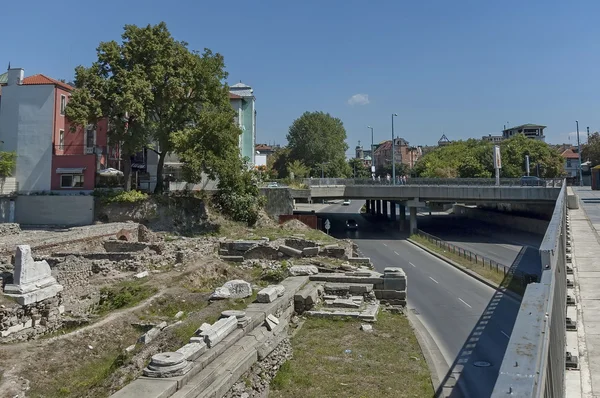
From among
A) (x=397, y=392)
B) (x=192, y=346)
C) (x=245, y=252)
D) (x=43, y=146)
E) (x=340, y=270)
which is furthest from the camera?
(x=43, y=146)

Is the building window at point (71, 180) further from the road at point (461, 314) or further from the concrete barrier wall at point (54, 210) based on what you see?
the road at point (461, 314)

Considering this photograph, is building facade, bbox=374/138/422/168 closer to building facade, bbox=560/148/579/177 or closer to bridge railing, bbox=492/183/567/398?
building facade, bbox=560/148/579/177

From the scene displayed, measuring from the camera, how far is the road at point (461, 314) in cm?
1317

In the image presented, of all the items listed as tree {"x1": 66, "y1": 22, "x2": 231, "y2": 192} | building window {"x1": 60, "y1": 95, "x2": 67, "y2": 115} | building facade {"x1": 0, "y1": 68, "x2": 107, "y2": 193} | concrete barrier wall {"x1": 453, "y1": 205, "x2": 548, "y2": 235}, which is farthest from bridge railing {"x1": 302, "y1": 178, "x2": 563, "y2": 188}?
building window {"x1": 60, "y1": 95, "x2": 67, "y2": 115}

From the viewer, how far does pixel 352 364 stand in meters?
11.6

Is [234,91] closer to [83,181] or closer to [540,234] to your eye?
[83,181]

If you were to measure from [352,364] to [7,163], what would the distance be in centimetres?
3704

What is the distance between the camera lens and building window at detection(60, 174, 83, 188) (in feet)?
132

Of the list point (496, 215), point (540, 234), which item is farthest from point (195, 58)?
point (496, 215)

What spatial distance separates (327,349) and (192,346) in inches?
186

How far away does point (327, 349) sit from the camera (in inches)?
488

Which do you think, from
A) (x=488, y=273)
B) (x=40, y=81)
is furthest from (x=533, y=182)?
(x=40, y=81)

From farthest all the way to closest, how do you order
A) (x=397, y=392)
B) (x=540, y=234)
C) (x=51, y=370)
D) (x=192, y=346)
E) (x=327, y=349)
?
1. (x=540, y=234)
2. (x=327, y=349)
3. (x=51, y=370)
4. (x=397, y=392)
5. (x=192, y=346)

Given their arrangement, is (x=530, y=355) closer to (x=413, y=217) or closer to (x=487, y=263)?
(x=487, y=263)
